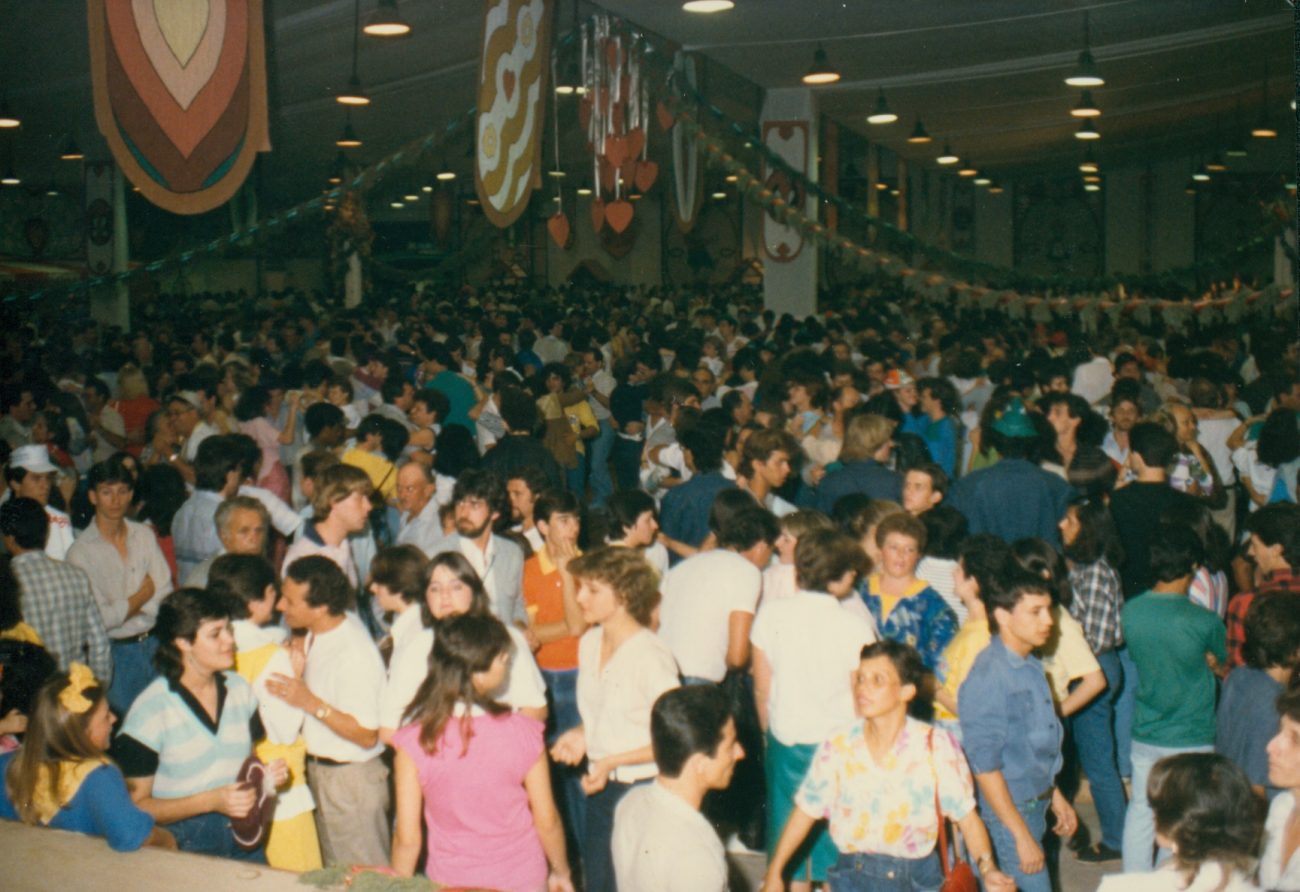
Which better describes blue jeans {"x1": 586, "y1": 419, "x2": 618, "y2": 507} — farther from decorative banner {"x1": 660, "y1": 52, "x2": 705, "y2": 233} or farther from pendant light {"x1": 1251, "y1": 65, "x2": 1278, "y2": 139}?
pendant light {"x1": 1251, "y1": 65, "x2": 1278, "y2": 139}

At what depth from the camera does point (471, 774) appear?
12.5ft

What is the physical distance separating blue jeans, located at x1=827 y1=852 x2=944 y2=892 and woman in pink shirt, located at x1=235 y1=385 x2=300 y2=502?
5.05 meters

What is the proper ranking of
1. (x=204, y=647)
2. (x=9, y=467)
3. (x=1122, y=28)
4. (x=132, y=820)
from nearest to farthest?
(x=132, y=820) < (x=204, y=647) < (x=9, y=467) < (x=1122, y=28)

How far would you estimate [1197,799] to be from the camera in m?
3.23

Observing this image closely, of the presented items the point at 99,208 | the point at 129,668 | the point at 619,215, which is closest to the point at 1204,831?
the point at 129,668

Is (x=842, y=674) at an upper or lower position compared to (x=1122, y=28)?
lower

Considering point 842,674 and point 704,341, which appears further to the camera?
point 704,341

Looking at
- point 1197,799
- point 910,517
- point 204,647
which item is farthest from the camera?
point 910,517

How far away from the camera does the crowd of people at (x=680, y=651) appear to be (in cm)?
382

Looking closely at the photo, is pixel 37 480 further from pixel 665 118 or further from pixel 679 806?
pixel 665 118

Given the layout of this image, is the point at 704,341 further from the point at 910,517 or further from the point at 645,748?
the point at 645,748

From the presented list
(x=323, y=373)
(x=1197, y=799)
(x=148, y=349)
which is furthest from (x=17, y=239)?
(x=1197, y=799)

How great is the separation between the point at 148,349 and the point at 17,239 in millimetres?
21740

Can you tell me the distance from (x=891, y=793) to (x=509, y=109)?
5.04m
